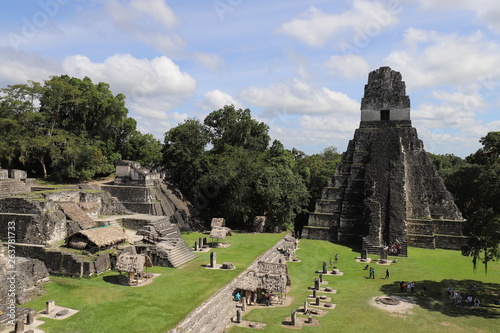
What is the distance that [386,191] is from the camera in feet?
96.6

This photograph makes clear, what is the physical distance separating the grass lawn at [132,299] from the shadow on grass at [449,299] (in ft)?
30.4

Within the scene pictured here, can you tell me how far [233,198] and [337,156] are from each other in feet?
149

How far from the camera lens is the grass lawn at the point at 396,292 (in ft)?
45.3

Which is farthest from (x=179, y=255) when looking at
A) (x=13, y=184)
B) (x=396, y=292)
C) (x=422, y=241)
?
(x=422, y=241)

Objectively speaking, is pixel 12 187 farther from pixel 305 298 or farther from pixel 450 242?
pixel 450 242

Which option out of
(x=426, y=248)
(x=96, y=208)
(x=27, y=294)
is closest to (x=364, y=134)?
(x=426, y=248)

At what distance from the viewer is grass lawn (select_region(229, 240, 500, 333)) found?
13805 millimetres

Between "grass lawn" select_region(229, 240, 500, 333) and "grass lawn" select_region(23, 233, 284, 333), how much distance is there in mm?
2862

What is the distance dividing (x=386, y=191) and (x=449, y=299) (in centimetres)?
1367

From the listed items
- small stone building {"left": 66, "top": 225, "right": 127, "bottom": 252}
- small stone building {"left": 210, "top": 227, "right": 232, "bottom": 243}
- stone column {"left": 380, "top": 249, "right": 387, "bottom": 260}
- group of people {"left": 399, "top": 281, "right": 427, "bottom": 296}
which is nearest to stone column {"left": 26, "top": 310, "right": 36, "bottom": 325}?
small stone building {"left": 66, "top": 225, "right": 127, "bottom": 252}

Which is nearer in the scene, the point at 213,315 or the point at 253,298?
the point at 213,315

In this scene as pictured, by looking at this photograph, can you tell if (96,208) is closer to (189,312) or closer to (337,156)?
(189,312)

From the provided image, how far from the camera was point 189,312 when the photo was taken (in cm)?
1432

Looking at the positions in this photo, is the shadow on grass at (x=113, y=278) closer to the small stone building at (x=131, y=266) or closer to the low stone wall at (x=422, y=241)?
the small stone building at (x=131, y=266)
